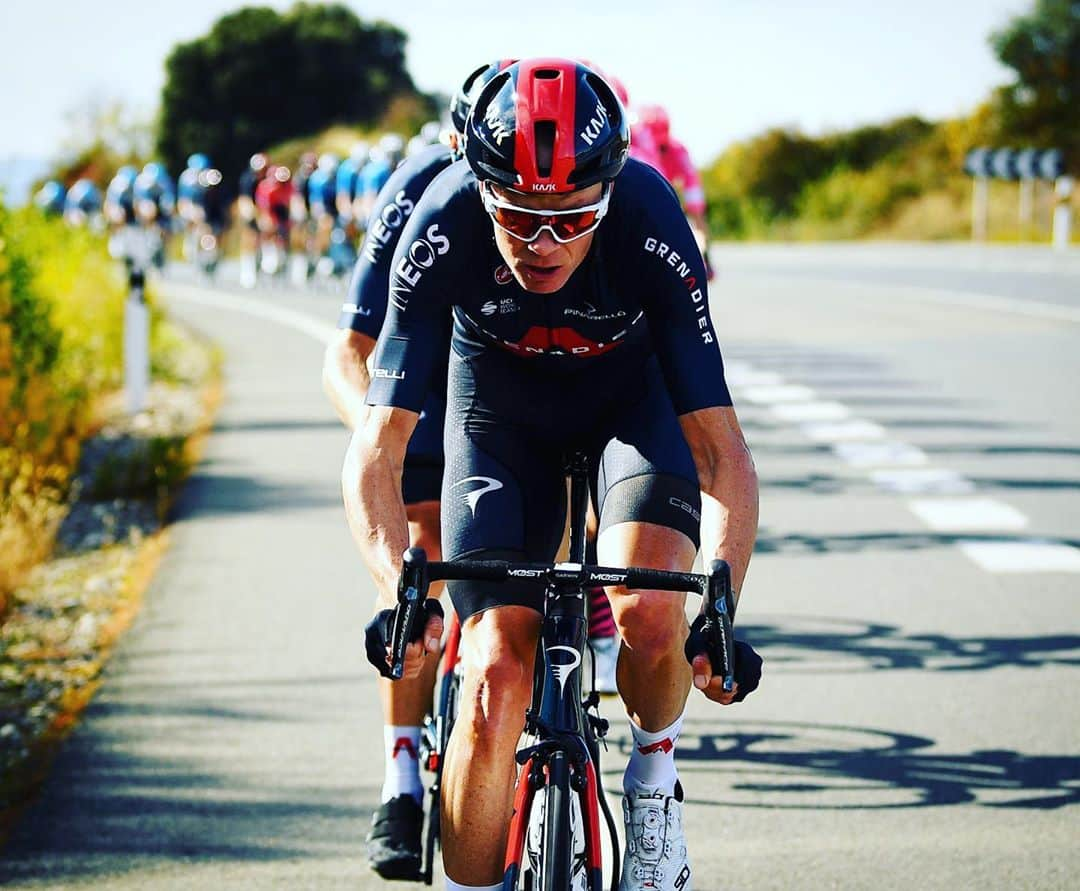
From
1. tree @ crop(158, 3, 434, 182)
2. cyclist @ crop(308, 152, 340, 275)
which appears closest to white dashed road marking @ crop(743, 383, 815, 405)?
cyclist @ crop(308, 152, 340, 275)

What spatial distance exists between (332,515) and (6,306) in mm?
2268

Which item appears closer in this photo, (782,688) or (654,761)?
(654,761)

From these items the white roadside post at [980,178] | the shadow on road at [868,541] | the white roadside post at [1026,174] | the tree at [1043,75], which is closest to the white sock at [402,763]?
the shadow on road at [868,541]

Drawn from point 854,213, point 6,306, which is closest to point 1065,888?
point 6,306

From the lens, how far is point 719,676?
11.2 ft

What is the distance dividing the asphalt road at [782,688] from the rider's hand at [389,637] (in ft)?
4.84

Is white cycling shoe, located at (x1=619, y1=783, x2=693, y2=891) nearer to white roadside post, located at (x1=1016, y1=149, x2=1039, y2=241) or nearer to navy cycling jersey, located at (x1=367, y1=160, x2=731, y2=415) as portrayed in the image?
navy cycling jersey, located at (x1=367, y1=160, x2=731, y2=415)

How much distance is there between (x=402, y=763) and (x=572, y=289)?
1.59m

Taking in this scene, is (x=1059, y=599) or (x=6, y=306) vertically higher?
(x=6, y=306)

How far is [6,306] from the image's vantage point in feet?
32.9

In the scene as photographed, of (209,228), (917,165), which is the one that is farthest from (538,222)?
(917,165)

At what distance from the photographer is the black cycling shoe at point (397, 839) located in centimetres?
453

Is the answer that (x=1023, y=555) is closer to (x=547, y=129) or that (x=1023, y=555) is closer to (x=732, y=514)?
(x=732, y=514)

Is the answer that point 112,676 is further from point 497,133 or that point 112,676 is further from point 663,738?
point 497,133
